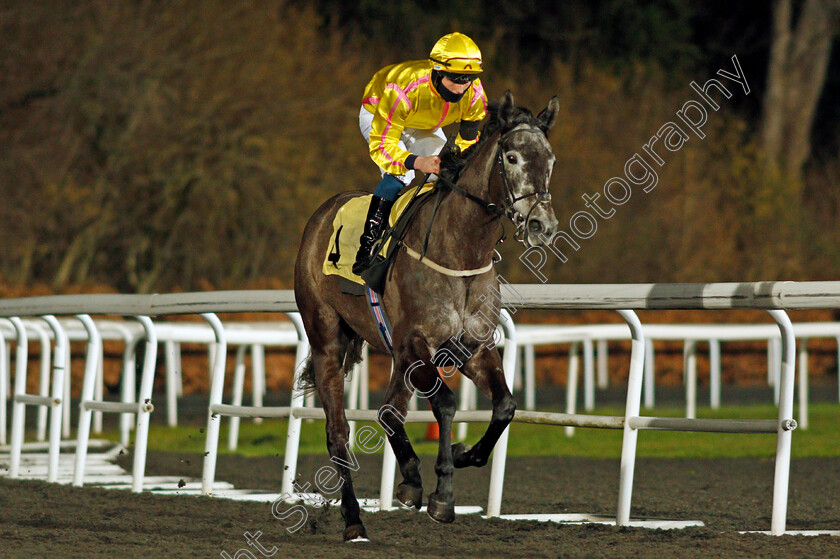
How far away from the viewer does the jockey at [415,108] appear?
5105mm

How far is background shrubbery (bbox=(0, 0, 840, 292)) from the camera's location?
17.4m

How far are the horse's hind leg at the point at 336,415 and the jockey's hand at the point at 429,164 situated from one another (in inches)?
42.3

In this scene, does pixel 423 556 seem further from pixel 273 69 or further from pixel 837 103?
pixel 837 103

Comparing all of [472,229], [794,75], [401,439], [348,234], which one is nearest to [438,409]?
[401,439]

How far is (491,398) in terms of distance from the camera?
16.1ft

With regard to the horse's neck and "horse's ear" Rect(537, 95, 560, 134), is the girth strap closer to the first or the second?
the horse's neck

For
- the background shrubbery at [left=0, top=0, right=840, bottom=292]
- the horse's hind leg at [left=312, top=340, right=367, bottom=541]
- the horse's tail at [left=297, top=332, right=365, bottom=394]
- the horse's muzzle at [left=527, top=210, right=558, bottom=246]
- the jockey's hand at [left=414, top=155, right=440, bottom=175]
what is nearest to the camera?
the horse's muzzle at [left=527, top=210, right=558, bottom=246]

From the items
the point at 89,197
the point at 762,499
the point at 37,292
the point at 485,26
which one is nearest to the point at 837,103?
the point at 485,26

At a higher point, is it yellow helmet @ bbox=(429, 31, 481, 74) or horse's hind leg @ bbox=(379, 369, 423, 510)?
yellow helmet @ bbox=(429, 31, 481, 74)

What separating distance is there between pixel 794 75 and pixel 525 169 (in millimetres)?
20094

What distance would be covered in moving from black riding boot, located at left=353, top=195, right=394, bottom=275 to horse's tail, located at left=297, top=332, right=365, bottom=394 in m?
0.60

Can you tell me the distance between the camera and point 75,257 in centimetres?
1752

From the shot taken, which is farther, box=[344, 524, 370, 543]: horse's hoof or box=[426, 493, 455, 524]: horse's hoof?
box=[344, 524, 370, 543]: horse's hoof

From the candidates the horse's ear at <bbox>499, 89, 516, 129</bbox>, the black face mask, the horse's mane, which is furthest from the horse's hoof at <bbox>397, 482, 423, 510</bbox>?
the black face mask
